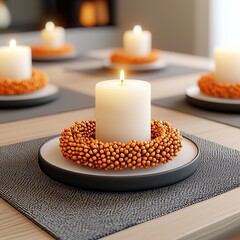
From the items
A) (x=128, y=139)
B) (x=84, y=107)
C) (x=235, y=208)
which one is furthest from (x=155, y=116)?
(x=235, y=208)

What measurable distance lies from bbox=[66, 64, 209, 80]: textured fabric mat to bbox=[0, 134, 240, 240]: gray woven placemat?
0.81 m

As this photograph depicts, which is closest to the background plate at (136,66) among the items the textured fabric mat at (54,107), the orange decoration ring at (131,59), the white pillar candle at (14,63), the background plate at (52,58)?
the orange decoration ring at (131,59)

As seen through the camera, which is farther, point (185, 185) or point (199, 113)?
point (199, 113)

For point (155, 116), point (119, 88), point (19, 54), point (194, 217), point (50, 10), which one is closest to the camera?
point (194, 217)

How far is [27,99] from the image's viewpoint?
1125 mm

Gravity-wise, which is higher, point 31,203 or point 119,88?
point 119,88

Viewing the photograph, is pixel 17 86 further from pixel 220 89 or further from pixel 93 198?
pixel 93 198

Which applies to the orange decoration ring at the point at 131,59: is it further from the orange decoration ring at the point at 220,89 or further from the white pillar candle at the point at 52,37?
the orange decoration ring at the point at 220,89

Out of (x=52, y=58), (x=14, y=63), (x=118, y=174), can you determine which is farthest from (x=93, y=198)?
(x=52, y=58)

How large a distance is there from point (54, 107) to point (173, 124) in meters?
0.30

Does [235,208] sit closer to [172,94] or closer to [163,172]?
[163,172]

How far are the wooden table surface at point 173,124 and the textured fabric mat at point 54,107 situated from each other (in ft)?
0.08

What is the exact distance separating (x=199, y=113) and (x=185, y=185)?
1.42ft

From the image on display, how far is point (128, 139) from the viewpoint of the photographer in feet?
2.33
